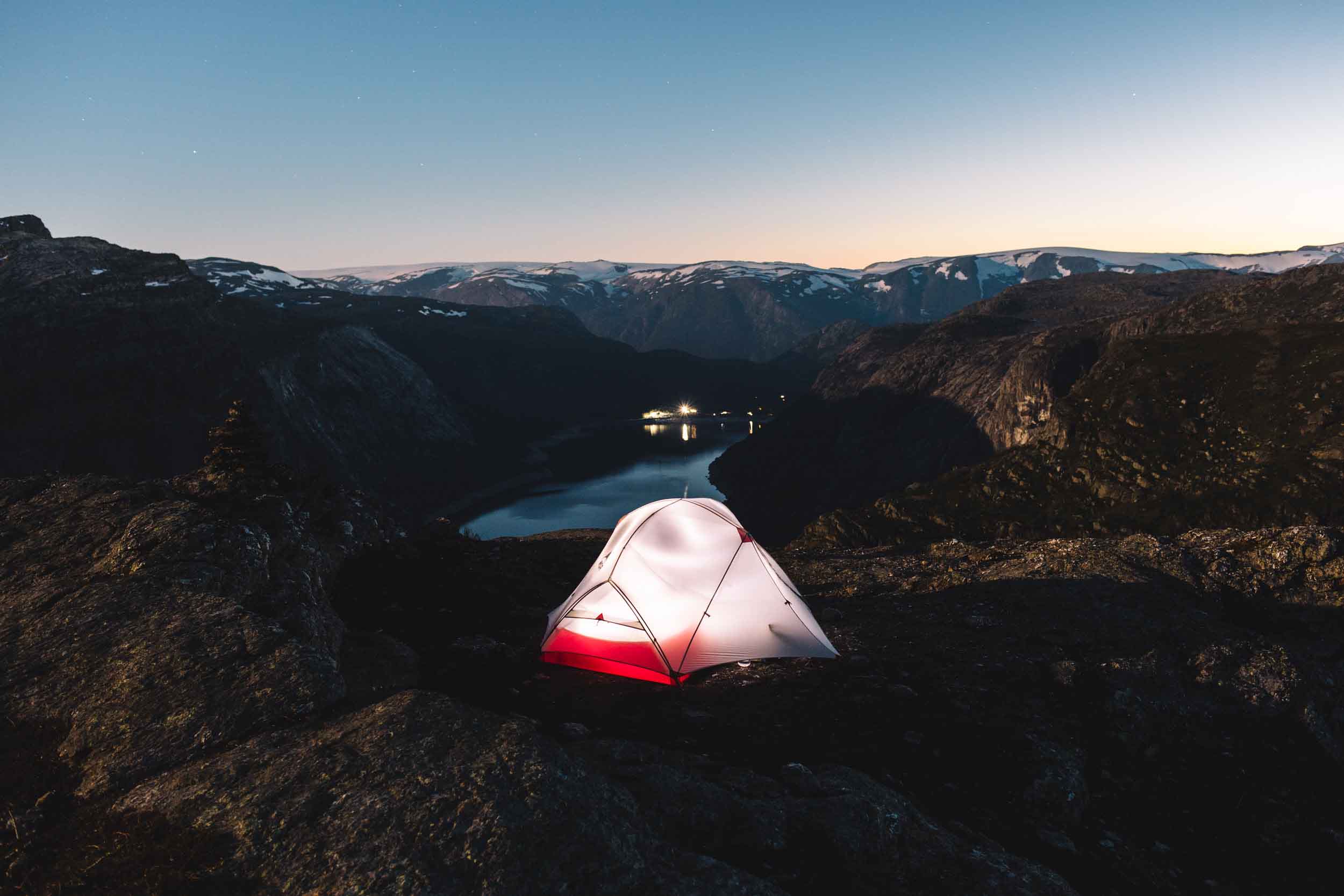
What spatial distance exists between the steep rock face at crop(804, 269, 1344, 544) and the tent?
3100cm

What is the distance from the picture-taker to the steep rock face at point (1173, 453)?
33.9 meters

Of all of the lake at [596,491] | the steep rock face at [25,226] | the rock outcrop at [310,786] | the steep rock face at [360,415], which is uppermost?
the steep rock face at [25,226]

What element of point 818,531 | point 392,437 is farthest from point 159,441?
point 818,531

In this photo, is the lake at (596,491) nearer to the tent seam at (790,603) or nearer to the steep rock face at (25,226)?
the tent seam at (790,603)

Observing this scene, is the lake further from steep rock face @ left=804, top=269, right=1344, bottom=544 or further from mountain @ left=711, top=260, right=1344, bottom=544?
steep rock face @ left=804, top=269, right=1344, bottom=544

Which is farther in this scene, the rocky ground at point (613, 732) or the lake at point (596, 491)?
the lake at point (596, 491)

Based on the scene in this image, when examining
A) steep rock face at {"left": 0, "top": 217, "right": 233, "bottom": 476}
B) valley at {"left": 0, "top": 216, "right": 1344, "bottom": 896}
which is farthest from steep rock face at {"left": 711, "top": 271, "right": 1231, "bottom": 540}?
steep rock face at {"left": 0, "top": 217, "right": 233, "bottom": 476}

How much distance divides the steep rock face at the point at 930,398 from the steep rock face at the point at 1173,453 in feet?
19.6

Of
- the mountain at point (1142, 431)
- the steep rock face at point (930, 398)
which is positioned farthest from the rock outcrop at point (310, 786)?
the steep rock face at point (930, 398)

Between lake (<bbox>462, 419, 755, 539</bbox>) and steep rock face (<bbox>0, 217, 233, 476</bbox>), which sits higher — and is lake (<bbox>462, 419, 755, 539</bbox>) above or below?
below

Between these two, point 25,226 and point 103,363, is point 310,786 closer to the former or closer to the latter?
point 103,363

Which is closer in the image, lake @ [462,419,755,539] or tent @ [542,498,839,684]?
tent @ [542,498,839,684]

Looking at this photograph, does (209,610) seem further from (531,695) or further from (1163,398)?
(1163,398)

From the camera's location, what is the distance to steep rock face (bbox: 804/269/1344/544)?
111 feet
